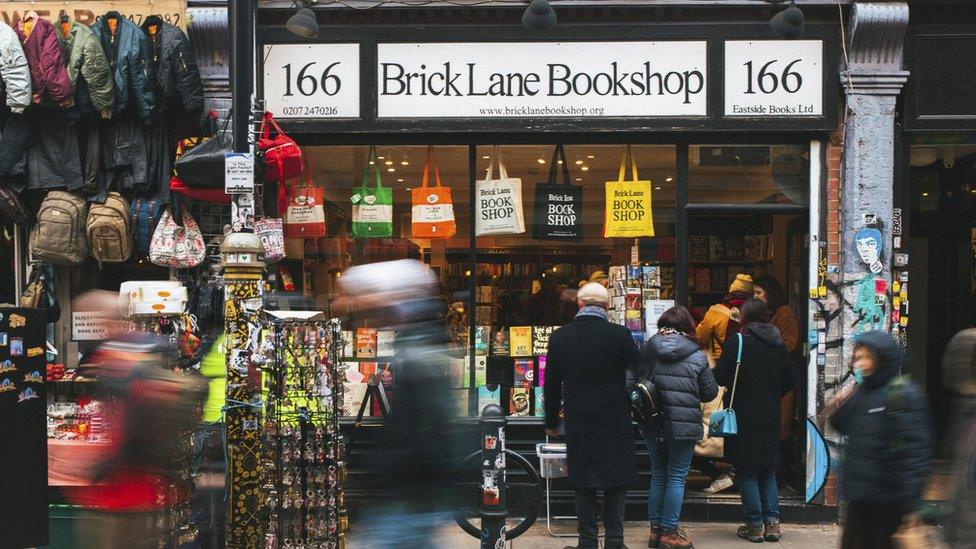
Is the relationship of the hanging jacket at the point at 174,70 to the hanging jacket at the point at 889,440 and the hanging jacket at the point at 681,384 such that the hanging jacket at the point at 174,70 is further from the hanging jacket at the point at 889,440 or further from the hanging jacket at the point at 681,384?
the hanging jacket at the point at 889,440

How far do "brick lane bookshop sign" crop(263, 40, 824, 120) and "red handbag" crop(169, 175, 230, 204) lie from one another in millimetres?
→ 1023

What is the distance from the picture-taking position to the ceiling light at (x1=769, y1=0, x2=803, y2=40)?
7613 millimetres

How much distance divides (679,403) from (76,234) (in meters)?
5.62

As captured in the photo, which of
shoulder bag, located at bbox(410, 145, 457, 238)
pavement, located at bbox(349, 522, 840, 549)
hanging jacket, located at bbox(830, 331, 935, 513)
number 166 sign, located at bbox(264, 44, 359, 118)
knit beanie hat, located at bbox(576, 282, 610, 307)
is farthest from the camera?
shoulder bag, located at bbox(410, 145, 457, 238)

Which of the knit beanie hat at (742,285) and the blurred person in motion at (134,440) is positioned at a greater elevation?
the knit beanie hat at (742,285)

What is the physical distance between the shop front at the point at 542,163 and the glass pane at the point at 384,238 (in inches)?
0.8

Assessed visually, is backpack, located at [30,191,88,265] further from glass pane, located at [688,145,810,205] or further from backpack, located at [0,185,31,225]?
glass pane, located at [688,145,810,205]

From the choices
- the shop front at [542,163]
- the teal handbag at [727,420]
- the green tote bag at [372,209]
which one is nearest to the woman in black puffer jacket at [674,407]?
the teal handbag at [727,420]

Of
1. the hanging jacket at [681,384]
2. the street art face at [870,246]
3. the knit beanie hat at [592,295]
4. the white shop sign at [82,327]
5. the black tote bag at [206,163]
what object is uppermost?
the black tote bag at [206,163]

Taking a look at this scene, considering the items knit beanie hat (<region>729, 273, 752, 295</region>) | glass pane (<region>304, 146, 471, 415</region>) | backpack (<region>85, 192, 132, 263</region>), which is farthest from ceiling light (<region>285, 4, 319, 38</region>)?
knit beanie hat (<region>729, 273, 752, 295</region>)

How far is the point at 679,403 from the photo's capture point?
265 inches

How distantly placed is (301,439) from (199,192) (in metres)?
2.73

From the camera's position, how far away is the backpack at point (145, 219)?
8070 millimetres

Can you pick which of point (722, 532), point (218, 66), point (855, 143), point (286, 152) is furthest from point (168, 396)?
point (855, 143)
